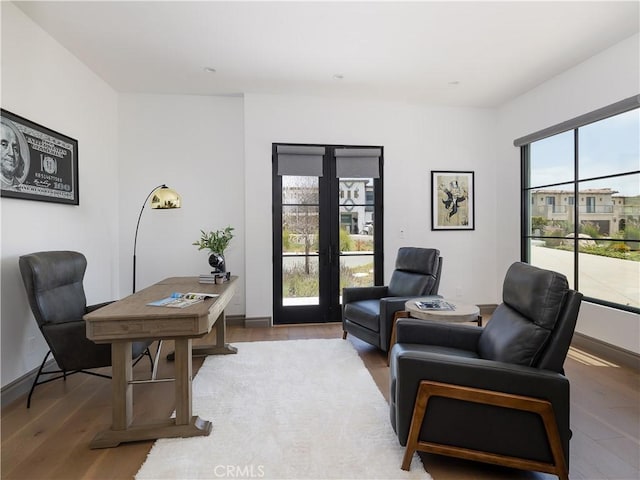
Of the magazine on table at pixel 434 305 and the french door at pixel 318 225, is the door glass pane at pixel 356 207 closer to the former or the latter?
the french door at pixel 318 225

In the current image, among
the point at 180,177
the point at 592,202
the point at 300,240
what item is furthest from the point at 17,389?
the point at 592,202

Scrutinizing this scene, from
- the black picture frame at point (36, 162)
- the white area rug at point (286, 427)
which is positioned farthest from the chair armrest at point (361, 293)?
the black picture frame at point (36, 162)

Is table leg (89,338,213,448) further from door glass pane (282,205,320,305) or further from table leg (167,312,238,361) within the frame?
door glass pane (282,205,320,305)

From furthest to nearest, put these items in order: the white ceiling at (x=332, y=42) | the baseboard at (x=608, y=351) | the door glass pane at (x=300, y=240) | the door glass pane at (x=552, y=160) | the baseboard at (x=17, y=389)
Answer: the door glass pane at (x=300, y=240) < the door glass pane at (x=552, y=160) < the baseboard at (x=608, y=351) < the white ceiling at (x=332, y=42) < the baseboard at (x=17, y=389)

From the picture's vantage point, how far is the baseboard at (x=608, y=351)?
3.07 m

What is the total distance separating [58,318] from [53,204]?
45.2 inches

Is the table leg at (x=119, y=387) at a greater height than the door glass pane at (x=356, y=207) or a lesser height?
lesser

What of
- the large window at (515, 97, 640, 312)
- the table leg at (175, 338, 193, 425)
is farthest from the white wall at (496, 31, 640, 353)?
the table leg at (175, 338, 193, 425)

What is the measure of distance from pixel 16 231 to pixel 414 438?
318cm

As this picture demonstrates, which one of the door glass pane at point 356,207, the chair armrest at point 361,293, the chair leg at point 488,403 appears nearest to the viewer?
the chair leg at point 488,403

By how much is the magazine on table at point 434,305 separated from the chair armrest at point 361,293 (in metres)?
0.88

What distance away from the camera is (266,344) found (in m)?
3.65

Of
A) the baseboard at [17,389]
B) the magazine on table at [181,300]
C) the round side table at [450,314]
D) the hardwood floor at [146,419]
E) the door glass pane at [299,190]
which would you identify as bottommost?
the hardwood floor at [146,419]

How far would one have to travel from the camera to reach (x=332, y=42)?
3.10m
